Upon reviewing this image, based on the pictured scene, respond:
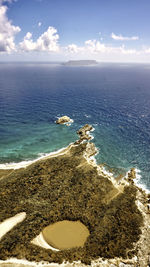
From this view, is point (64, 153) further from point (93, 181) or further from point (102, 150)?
point (93, 181)

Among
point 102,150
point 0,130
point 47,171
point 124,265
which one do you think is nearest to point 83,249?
point 124,265

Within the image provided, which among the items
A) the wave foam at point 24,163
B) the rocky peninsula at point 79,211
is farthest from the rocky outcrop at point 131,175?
the wave foam at point 24,163

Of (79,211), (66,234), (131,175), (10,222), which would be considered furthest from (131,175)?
(10,222)

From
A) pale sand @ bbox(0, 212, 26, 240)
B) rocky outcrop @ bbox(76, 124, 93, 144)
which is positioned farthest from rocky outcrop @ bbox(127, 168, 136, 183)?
pale sand @ bbox(0, 212, 26, 240)

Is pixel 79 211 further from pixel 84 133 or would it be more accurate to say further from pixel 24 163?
pixel 84 133

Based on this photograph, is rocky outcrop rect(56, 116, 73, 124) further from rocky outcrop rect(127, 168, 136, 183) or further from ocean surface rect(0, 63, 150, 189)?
rocky outcrop rect(127, 168, 136, 183)

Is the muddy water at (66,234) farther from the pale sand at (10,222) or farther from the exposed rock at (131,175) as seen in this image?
the exposed rock at (131,175)
